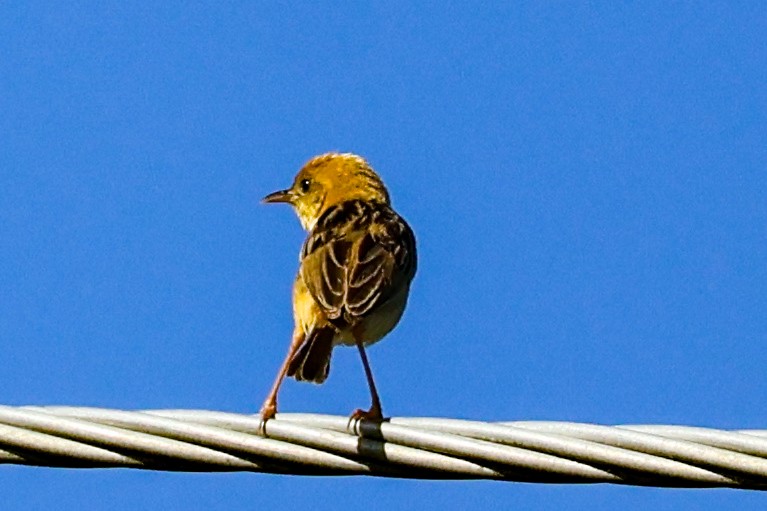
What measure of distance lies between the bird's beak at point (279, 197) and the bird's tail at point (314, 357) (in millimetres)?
3944

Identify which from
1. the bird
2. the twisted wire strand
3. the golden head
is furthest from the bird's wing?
the twisted wire strand

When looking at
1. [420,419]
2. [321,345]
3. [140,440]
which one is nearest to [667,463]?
[420,419]

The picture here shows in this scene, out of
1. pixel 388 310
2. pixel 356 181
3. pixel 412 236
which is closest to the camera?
pixel 388 310

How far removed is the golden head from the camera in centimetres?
1184

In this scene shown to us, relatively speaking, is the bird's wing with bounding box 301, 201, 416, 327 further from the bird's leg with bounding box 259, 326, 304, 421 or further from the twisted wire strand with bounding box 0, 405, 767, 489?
the twisted wire strand with bounding box 0, 405, 767, 489

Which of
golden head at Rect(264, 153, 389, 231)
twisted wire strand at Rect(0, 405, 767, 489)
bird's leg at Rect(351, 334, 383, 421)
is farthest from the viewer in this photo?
golden head at Rect(264, 153, 389, 231)

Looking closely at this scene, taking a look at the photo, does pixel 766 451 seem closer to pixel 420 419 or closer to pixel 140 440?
pixel 420 419

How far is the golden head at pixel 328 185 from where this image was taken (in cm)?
1184

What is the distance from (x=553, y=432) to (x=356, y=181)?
23.7 feet

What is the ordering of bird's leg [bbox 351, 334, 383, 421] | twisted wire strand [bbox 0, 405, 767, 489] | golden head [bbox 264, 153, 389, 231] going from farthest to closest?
golden head [bbox 264, 153, 389, 231], bird's leg [bbox 351, 334, 383, 421], twisted wire strand [bbox 0, 405, 767, 489]

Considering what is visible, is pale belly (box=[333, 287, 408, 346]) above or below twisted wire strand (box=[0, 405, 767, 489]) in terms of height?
above

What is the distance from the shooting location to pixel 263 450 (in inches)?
195

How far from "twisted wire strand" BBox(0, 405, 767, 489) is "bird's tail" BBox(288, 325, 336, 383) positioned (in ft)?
9.49

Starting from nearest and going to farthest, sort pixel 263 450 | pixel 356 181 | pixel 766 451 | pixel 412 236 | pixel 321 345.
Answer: pixel 766 451 → pixel 263 450 → pixel 321 345 → pixel 412 236 → pixel 356 181
